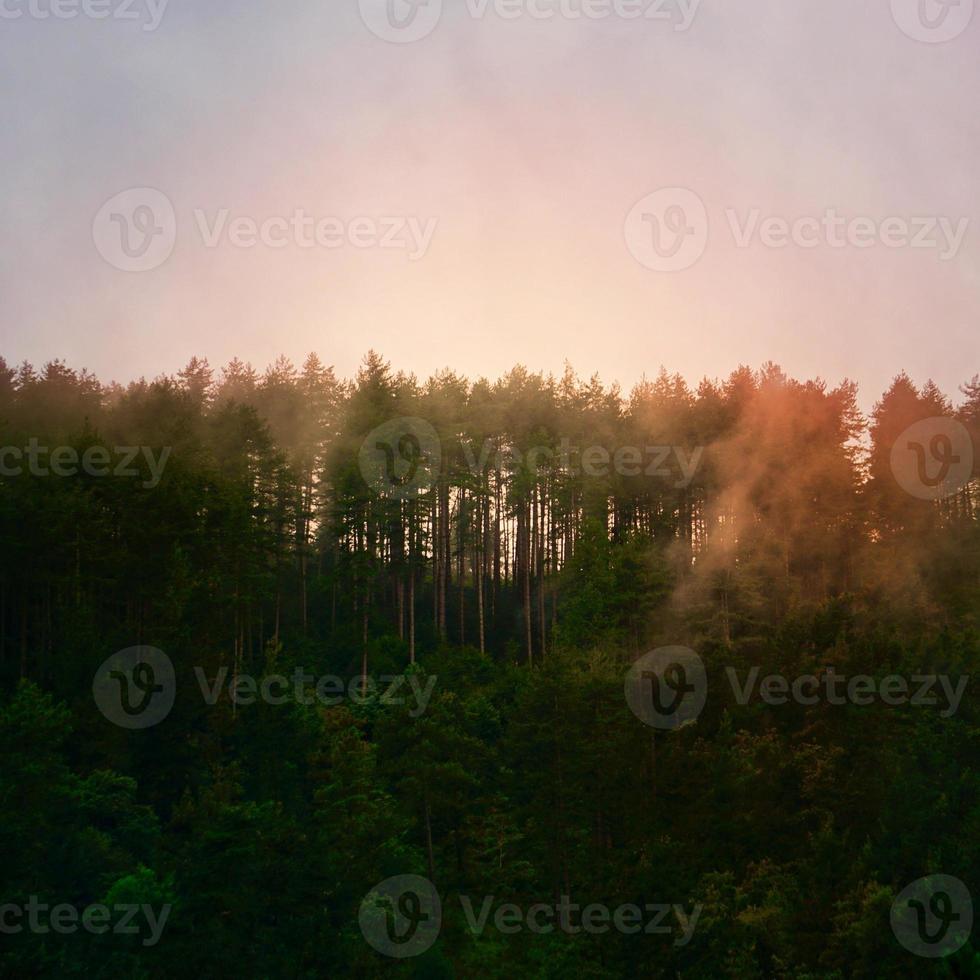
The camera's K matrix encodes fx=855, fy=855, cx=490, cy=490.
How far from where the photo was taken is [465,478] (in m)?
61.2

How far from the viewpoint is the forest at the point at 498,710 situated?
88.0 feet

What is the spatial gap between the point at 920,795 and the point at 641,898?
403 inches

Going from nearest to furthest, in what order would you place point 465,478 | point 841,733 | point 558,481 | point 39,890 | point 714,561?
point 39,890 < point 841,733 < point 714,561 < point 465,478 < point 558,481

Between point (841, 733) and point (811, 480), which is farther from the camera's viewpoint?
point (811, 480)

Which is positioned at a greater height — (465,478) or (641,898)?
(465,478)

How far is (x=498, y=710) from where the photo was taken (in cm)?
4647

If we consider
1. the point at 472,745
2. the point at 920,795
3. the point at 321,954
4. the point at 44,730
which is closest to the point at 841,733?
the point at 920,795

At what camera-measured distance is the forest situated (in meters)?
26.8

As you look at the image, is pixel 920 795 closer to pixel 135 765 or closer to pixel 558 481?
pixel 135 765

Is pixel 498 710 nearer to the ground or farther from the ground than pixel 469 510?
nearer to the ground

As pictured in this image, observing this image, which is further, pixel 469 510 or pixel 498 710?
pixel 469 510

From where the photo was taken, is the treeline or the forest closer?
the forest

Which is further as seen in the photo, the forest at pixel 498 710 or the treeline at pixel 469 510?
the treeline at pixel 469 510

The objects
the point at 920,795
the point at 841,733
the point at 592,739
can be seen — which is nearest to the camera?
the point at 920,795
